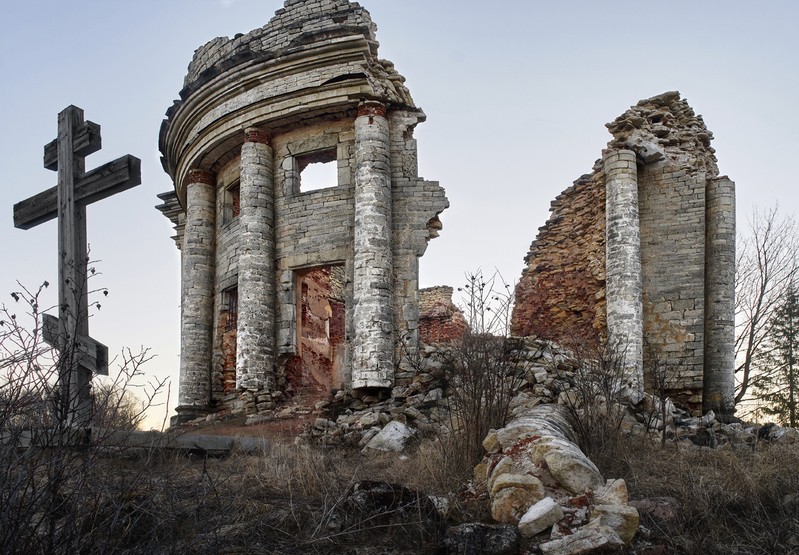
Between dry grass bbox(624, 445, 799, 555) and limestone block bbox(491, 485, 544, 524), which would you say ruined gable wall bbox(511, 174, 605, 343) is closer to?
dry grass bbox(624, 445, 799, 555)

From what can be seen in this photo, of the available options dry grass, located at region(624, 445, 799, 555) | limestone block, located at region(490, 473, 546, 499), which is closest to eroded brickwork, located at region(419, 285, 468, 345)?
dry grass, located at region(624, 445, 799, 555)

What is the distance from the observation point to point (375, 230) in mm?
12734

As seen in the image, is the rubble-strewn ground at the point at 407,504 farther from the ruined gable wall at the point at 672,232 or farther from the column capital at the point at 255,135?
the column capital at the point at 255,135

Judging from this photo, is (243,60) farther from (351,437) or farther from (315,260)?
(351,437)

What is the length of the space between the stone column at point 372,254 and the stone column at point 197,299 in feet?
13.6

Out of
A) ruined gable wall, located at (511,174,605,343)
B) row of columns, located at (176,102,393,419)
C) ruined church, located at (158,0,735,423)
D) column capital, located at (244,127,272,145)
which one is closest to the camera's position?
row of columns, located at (176,102,393,419)

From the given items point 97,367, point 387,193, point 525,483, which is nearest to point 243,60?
point 387,193

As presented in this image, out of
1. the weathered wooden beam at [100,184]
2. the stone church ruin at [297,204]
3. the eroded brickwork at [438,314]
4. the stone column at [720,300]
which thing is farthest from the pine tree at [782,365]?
the weathered wooden beam at [100,184]

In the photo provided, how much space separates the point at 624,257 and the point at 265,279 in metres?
6.63

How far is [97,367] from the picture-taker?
20.4ft

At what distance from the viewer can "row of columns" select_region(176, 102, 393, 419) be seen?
488 inches

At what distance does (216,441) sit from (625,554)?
5459 millimetres

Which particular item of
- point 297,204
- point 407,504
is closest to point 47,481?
point 407,504

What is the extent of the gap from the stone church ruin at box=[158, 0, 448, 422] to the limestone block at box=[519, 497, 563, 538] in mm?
7879
